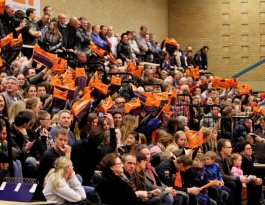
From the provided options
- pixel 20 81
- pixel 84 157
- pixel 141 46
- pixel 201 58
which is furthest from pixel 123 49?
pixel 84 157

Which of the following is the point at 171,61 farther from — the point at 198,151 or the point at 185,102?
the point at 198,151

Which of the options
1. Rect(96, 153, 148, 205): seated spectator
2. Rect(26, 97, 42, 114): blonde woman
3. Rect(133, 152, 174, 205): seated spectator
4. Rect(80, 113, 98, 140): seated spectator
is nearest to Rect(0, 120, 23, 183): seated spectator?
Rect(96, 153, 148, 205): seated spectator

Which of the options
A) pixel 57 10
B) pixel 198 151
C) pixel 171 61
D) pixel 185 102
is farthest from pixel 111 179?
pixel 171 61

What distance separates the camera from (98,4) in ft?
68.5

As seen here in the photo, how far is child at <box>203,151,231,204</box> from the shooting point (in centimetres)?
1100

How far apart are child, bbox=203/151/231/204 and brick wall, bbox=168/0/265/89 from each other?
571 inches

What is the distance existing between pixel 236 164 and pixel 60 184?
518cm

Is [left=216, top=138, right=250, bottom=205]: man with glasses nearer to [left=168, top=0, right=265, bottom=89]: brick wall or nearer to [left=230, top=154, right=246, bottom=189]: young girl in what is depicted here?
[left=230, top=154, right=246, bottom=189]: young girl

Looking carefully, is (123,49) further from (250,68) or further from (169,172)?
(250,68)

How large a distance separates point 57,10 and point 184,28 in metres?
8.06

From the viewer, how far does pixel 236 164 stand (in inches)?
481

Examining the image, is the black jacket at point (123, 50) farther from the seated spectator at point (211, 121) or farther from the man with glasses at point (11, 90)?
the man with glasses at point (11, 90)

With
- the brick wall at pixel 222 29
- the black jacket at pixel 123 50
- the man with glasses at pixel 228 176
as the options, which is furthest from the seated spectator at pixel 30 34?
the brick wall at pixel 222 29

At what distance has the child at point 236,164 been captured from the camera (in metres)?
12.1
